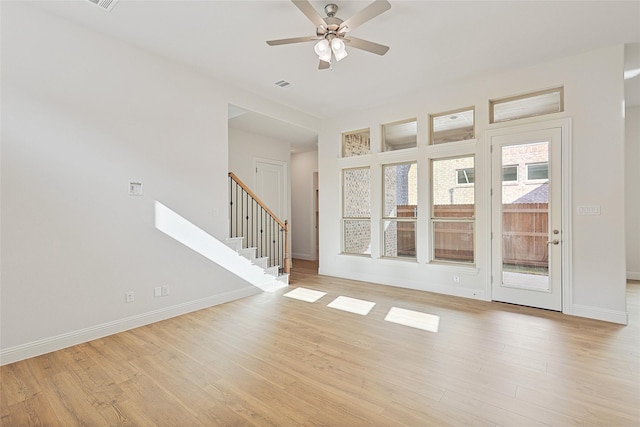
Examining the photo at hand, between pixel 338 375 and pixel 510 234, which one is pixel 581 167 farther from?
pixel 338 375

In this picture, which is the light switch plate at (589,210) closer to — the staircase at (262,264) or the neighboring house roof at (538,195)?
the neighboring house roof at (538,195)

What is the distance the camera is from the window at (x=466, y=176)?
4.57m

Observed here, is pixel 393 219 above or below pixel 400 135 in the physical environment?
below

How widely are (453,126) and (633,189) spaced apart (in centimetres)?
393

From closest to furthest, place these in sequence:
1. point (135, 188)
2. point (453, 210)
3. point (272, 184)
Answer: point (135, 188) → point (453, 210) → point (272, 184)

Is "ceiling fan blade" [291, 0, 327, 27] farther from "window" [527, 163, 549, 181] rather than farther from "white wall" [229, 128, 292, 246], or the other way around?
"white wall" [229, 128, 292, 246]

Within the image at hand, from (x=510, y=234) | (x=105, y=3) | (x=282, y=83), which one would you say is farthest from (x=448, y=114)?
(x=105, y=3)

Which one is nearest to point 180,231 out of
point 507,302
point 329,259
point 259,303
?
point 259,303

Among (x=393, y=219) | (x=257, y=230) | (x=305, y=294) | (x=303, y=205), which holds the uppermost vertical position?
(x=303, y=205)

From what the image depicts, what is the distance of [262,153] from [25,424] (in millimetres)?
5502

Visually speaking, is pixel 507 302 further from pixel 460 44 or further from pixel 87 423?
pixel 87 423

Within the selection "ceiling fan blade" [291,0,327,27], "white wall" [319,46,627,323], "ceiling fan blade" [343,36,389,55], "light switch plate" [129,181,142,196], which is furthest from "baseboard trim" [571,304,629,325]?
"light switch plate" [129,181,142,196]

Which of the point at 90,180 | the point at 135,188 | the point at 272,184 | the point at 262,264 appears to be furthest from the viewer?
the point at 272,184

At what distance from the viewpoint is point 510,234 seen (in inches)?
165
